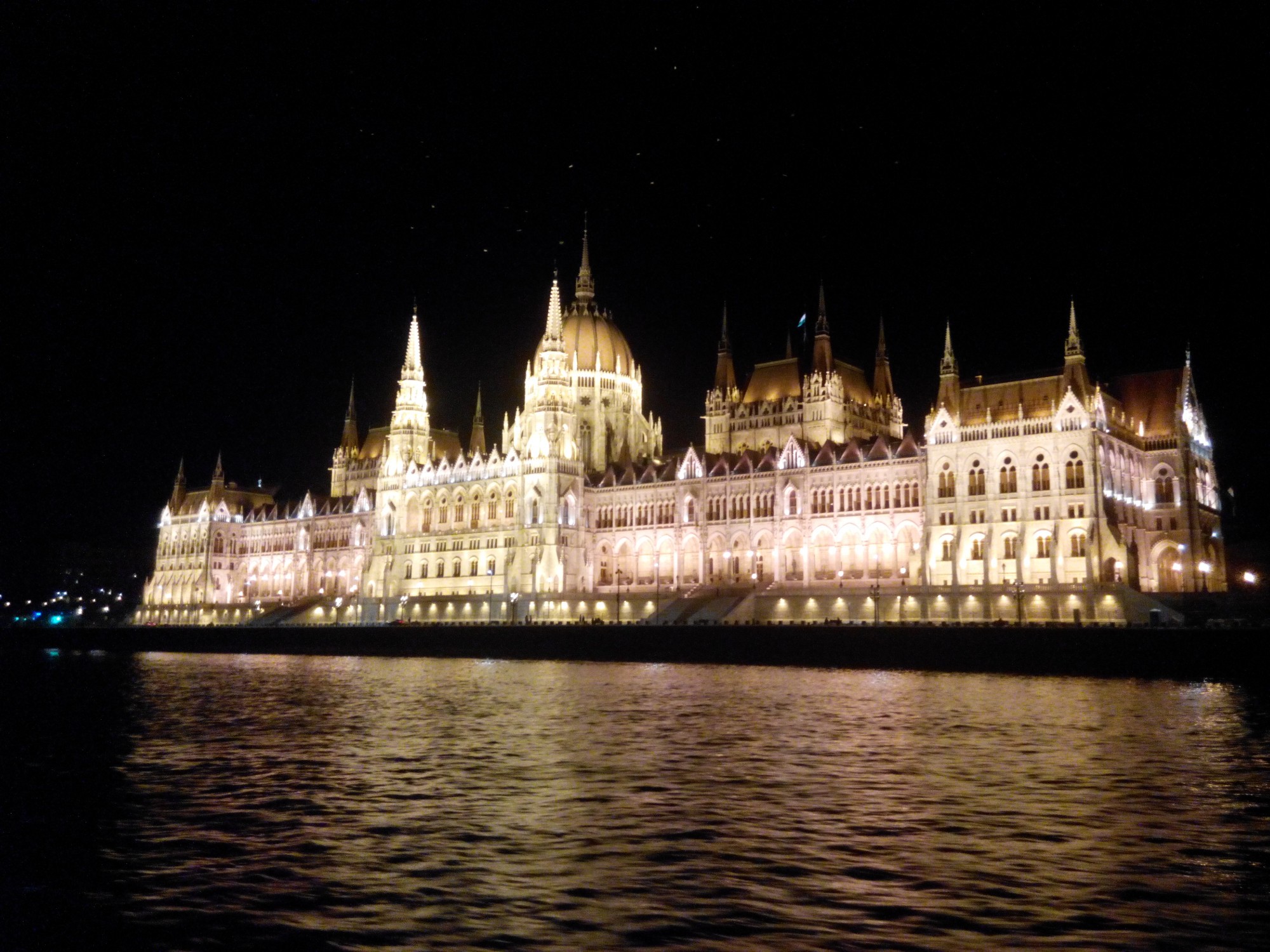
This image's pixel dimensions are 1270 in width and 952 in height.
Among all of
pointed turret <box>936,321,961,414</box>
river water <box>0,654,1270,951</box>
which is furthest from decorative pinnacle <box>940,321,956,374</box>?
river water <box>0,654,1270,951</box>

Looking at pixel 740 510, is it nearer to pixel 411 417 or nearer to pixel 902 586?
pixel 902 586

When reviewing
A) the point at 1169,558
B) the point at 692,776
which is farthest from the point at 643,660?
the point at 692,776

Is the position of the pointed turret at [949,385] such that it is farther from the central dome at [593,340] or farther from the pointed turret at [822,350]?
the central dome at [593,340]

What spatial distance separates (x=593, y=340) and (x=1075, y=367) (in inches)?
2135

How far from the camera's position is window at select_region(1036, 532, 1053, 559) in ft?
261

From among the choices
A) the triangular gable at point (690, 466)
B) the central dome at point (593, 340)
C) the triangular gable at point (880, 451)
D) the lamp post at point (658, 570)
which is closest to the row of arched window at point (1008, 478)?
the triangular gable at point (880, 451)

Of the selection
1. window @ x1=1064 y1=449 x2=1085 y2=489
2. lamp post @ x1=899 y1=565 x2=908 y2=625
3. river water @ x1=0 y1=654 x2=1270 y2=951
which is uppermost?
window @ x1=1064 y1=449 x2=1085 y2=489

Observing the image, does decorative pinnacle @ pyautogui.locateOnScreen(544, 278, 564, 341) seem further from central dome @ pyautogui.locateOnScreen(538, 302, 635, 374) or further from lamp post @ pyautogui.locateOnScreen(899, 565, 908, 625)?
lamp post @ pyautogui.locateOnScreen(899, 565, 908, 625)

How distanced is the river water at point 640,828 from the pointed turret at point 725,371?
3137 inches

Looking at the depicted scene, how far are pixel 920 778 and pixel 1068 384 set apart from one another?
6396cm

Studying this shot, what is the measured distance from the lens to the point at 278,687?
172 ft

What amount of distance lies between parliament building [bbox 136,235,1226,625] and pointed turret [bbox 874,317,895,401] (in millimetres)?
257

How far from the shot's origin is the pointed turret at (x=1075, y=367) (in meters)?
82.0

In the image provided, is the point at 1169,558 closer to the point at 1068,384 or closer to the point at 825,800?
the point at 1068,384
